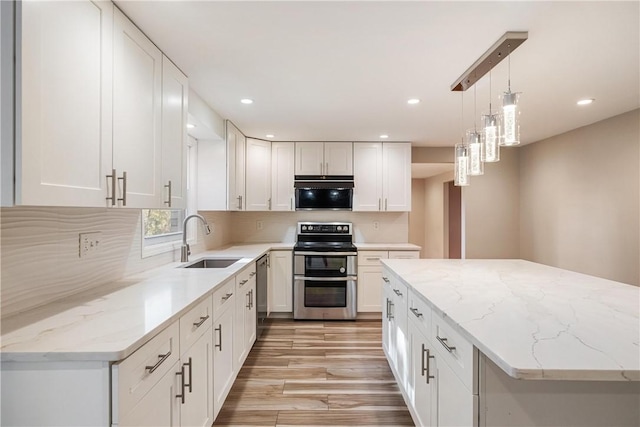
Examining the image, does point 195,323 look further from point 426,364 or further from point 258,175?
point 258,175

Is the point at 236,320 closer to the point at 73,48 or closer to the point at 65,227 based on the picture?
the point at 65,227

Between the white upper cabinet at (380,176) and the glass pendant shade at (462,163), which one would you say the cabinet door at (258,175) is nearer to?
the white upper cabinet at (380,176)

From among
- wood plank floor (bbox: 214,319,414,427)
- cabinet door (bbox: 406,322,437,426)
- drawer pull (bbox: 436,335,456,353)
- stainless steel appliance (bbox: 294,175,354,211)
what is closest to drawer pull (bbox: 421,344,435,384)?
cabinet door (bbox: 406,322,437,426)

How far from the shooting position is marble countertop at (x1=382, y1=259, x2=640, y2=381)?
0.91 m

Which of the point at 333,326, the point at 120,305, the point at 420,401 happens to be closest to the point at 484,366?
the point at 420,401

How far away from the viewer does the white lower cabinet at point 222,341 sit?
1.87m

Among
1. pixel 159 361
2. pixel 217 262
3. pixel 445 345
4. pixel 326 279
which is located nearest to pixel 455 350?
pixel 445 345

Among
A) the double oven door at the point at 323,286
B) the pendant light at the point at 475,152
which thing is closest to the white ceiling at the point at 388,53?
the pendant light at the point at 475,152

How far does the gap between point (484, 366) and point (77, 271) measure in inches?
72.6

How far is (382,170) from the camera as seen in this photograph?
4.32m

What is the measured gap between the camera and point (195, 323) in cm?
156

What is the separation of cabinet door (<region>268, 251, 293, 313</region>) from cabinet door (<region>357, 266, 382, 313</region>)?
87 centimetres

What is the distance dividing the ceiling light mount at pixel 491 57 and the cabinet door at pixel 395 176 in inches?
78.1

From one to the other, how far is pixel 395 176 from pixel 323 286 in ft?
5.75
